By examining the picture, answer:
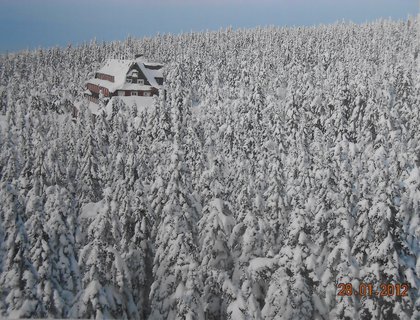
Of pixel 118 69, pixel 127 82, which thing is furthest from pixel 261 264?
pixel 118 69

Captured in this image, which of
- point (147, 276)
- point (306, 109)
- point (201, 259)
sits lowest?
point (147, 276)

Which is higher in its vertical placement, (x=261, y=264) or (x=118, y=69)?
(x=118, y=69)

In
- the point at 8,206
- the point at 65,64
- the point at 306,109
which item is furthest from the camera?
the point at 65,64

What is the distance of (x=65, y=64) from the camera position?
150000 millimetres

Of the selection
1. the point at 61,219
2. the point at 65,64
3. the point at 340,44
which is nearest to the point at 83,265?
the point at 61,219

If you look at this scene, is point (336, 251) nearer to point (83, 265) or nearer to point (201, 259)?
point (201, 259)

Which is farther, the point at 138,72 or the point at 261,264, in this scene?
the point at 138,72

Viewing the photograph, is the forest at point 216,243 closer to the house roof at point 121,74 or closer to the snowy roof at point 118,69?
the house roof at point 121,74

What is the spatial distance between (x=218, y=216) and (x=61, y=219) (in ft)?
26.8
